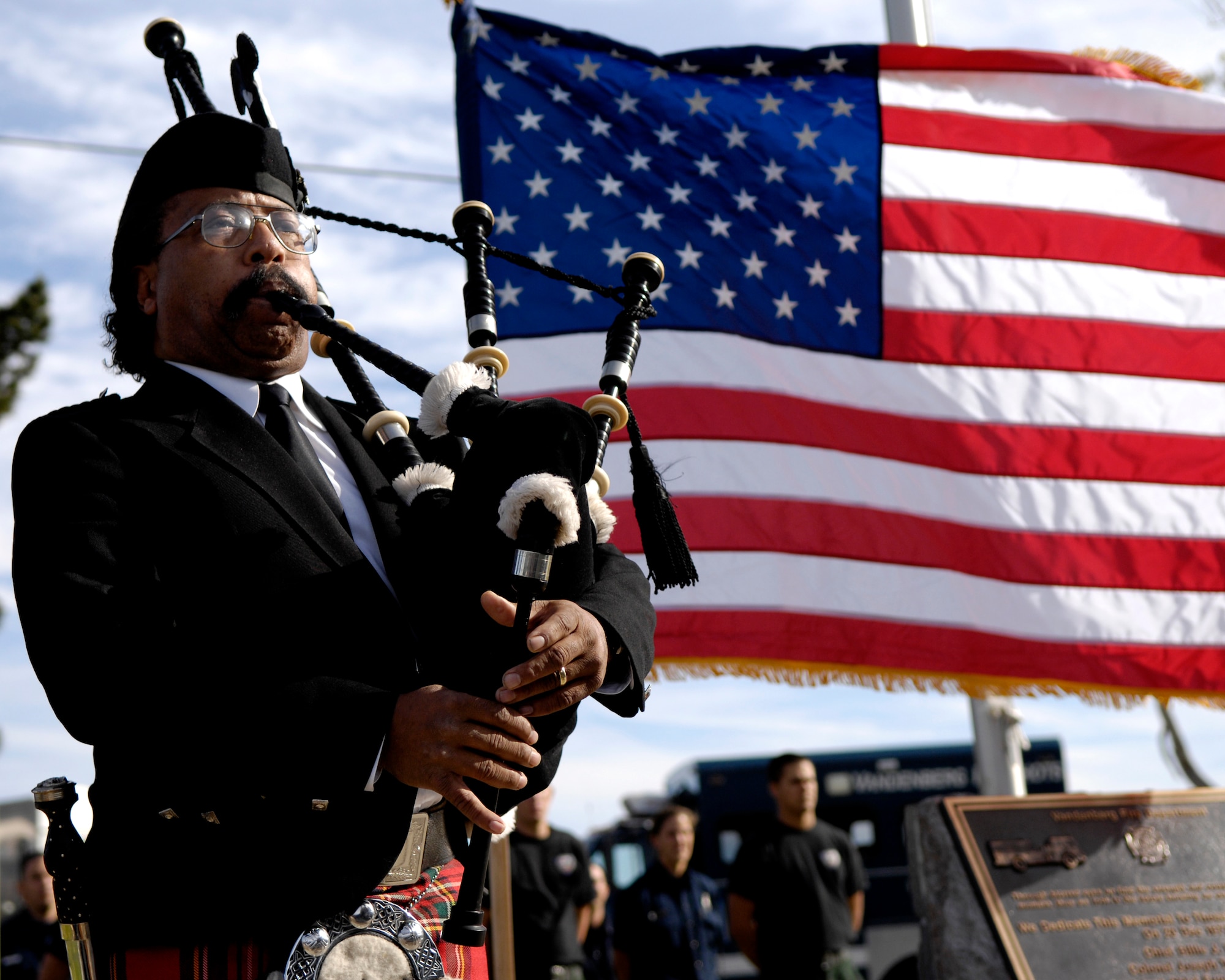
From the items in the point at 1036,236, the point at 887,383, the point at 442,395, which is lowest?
the point at 442,395

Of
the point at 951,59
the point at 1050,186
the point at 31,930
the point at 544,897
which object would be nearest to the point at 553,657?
the point at 1050,186

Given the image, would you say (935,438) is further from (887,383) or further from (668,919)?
(668,919)

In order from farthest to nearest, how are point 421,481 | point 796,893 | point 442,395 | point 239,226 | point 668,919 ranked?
1. point 668,919
2. point 796,893
3. point 239,226
4. point 421,481
5. point 442,395

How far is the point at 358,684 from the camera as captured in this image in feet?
5.16

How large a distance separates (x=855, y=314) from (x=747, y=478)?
805 millimetres

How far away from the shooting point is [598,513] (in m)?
1.79

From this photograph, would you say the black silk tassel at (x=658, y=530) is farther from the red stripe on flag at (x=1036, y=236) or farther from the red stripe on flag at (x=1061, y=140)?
the red stripe on flag at (x=1061, y=140)

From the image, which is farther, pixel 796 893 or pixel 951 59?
pixel 796 893

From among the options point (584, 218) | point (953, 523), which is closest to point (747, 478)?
point (953, 523)

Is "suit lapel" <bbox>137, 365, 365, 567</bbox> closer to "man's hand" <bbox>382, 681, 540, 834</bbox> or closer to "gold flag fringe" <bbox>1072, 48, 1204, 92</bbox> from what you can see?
"man's hand" <bbox>382, 681, 540, 834</bbox>

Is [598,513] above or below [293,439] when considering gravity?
below

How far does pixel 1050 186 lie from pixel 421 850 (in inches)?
167

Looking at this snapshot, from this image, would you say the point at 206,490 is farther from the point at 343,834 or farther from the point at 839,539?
the point at 839,539

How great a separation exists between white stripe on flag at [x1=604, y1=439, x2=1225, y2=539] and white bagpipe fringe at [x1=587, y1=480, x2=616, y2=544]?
2.46 metres
